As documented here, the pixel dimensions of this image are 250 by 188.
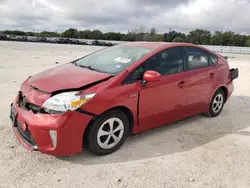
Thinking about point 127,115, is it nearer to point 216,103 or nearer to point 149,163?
point 149,163

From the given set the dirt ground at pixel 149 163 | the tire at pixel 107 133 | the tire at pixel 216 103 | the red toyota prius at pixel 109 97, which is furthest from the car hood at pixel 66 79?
the tire at pixel 216 103

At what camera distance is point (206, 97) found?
4.67 metres

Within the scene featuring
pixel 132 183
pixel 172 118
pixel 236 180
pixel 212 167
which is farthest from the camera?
pixel 172 118

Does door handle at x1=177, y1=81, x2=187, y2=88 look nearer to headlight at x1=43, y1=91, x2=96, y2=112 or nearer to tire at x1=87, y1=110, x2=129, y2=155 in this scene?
tire at x1=87, y1=110, x2=129, y2=155

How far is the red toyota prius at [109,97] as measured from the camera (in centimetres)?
290

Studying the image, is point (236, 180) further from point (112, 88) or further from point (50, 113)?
point (50, 113)

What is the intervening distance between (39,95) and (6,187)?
109cm

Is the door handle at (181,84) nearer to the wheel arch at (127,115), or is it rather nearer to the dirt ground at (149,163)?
the dirt ground at (149,163)

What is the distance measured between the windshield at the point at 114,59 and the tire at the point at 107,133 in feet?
2.08

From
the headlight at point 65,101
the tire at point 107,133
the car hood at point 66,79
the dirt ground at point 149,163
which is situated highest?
the car hood at point 66,79

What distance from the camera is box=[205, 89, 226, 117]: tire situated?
495cm

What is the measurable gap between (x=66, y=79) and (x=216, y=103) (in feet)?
10.5

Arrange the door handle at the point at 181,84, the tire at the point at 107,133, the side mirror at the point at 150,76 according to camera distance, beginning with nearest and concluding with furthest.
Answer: the tire at the point at 107,133 → the side mirror at the point at 150,76 → the door handle at the point at 181,84

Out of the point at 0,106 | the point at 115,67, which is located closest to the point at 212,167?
the point at 115,67
